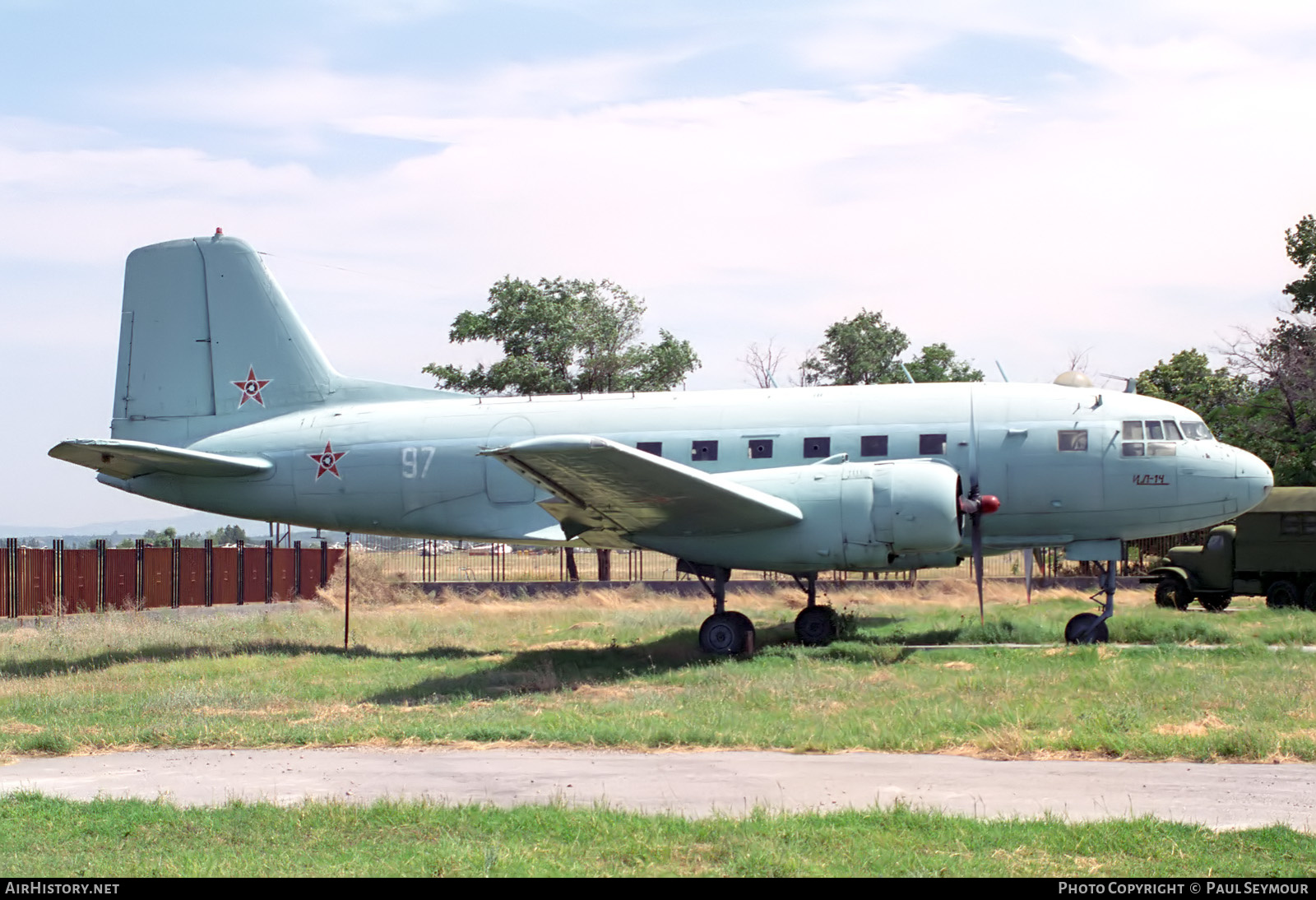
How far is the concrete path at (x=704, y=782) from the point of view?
30.1 ft

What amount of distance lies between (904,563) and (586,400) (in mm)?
6486

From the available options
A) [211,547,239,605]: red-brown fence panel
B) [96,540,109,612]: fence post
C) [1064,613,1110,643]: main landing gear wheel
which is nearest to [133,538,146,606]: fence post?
[96,540,109,612]: fence post

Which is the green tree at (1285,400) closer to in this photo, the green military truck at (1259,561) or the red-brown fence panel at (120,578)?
the green military truck at (1259,561)

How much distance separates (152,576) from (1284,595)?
98.8ft

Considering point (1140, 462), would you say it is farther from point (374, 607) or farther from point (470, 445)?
point (374, 607)

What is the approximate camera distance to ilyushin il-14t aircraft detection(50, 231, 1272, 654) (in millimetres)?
17531

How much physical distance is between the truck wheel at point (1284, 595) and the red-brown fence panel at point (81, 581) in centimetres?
2956

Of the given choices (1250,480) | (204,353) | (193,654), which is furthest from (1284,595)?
(204,353)

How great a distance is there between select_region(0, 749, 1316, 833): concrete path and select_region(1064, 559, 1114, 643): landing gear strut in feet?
27.2

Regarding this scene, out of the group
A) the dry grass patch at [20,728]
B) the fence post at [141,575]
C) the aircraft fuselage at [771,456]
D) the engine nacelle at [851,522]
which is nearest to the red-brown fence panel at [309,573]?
the fence post at [141,575]

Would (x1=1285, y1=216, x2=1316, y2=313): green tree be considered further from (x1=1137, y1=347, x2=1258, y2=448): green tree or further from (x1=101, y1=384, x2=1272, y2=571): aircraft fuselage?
(x1=101, y1=384, x2=1272, y2=571): aircraft fuselage

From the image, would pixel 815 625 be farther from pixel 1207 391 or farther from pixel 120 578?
Answer: pixel 1207 391

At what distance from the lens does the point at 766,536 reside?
18.1m
